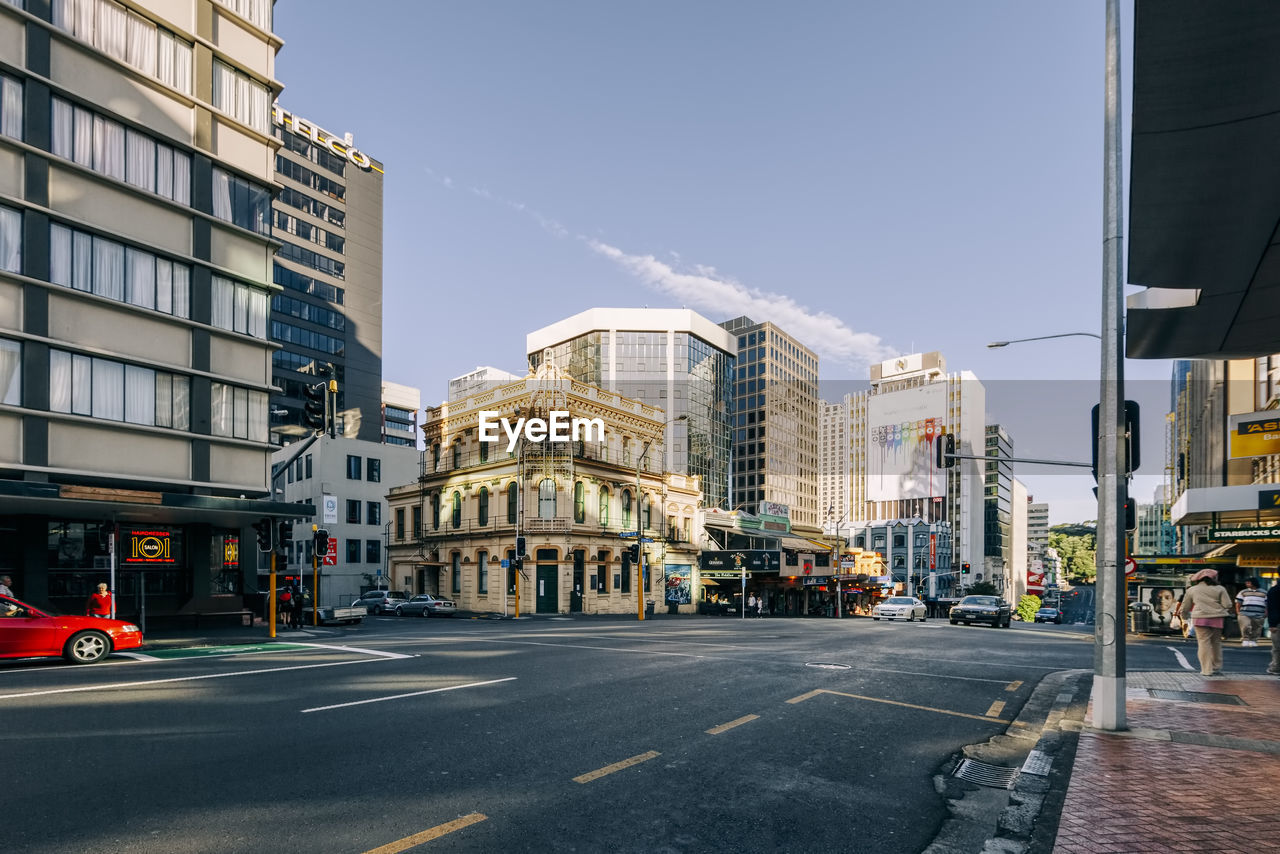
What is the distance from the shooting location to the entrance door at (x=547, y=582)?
46.1 meters

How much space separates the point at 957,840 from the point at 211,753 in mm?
6773

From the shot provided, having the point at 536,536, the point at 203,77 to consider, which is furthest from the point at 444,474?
the point at 203,77

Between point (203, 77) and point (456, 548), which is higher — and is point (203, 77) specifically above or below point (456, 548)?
above

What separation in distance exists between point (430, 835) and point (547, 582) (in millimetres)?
41634

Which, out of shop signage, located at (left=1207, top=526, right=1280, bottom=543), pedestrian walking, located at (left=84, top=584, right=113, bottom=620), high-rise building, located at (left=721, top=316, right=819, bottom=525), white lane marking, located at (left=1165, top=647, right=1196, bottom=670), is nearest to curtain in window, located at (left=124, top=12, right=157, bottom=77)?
pedestrian walking, located at (left=84, top=584, right=113, bottom=620)

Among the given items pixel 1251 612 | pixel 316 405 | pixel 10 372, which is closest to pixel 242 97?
pixel 10 372

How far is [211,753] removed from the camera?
25.1 feet

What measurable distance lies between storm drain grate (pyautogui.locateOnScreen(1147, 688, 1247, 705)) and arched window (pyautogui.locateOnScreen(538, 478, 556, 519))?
3727cm

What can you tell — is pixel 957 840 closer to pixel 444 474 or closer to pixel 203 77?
pixel 203 77

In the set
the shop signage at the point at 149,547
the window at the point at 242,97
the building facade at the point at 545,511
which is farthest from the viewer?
the building facade at the point at 545,511

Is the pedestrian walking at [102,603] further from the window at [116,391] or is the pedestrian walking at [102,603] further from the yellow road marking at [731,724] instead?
the yellow road marking at [731,724]

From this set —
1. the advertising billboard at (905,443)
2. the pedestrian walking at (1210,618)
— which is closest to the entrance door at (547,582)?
the pedestrian walking at (1210,618)

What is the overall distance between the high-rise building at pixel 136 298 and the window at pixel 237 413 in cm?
6

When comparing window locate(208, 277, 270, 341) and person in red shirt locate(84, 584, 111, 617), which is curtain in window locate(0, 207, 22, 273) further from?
person in red shirt locate(84, 584, 111, 617)
